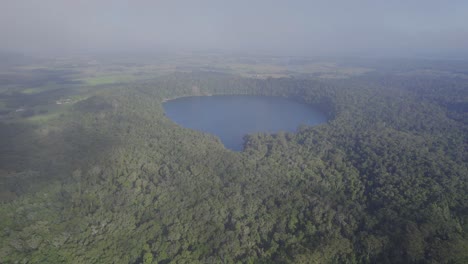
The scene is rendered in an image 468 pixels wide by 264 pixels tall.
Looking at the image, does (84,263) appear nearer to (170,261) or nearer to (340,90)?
(170,261)

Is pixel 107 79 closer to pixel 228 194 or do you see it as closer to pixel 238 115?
pixel 238 115

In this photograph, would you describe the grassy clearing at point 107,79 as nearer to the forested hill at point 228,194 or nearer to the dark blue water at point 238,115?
the dark blue water at point 238,115

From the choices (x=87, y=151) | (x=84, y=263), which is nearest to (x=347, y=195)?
(x=84, y=263)

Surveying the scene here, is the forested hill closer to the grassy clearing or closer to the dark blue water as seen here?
the dark blue water

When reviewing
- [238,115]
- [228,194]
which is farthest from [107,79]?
[228,194]

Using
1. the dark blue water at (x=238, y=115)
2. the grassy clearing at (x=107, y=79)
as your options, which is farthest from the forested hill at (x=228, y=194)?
the grassy clearing at (x=107, y=79)

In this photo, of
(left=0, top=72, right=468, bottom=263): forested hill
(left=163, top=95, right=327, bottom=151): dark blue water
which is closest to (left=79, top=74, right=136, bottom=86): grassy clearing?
(left=163, top=95, right=327, bottom=151): dark blue water
